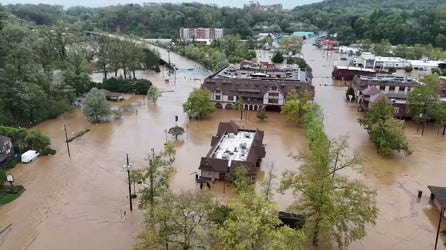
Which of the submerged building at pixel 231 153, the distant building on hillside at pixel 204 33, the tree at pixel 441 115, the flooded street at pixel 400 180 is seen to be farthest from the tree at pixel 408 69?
the distant building on hillside at pixel 204 33

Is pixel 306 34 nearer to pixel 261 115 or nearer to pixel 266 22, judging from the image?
pixel 266 22

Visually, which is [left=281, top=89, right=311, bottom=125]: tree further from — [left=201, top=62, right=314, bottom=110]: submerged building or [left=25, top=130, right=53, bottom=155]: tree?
[left=25, top=130, right=53, bottom=155]: tree

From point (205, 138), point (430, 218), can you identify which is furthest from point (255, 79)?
point (430, 218)

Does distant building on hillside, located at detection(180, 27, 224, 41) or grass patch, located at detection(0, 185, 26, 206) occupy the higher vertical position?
distant building on hillside, located at detection(180, 27, 224, 41)

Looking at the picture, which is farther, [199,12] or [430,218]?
[199,12]

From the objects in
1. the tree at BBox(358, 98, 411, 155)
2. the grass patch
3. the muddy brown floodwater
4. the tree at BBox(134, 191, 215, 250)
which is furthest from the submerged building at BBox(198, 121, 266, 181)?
the grass patch

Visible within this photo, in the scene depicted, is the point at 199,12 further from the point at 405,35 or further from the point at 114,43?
the point at 114,43
